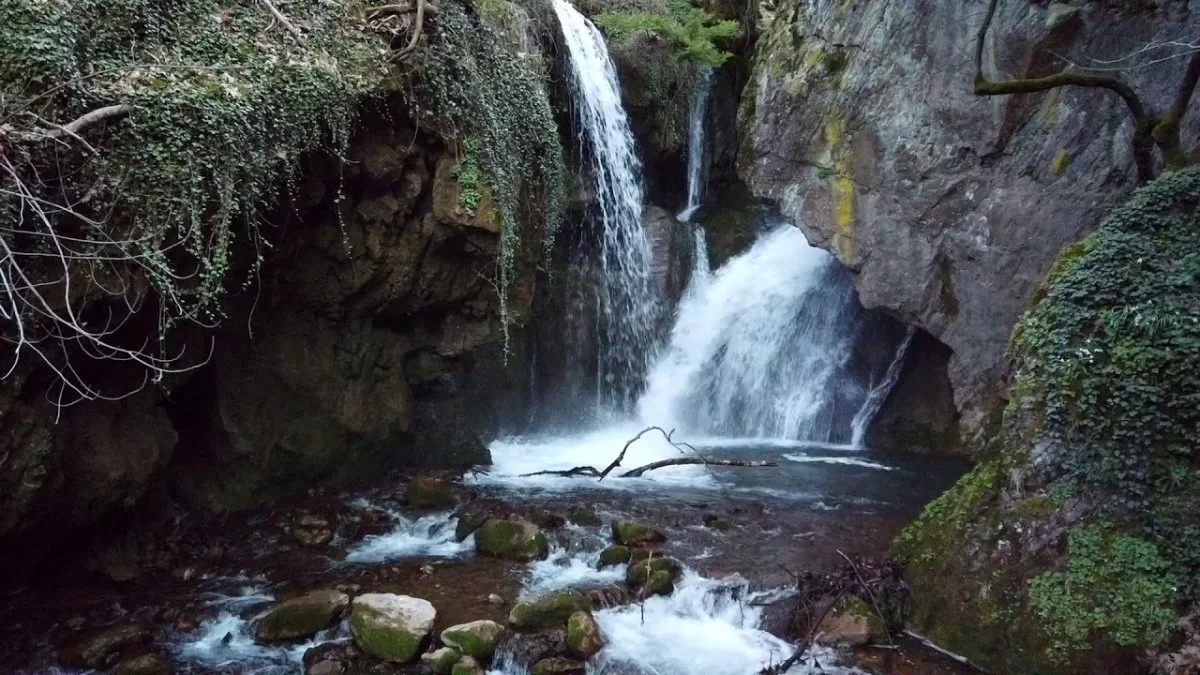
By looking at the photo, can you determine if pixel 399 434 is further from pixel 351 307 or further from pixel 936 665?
pixel 936 665

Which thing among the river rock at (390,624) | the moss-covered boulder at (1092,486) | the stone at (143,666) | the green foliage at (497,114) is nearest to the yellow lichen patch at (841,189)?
the green foliage at (497,114)

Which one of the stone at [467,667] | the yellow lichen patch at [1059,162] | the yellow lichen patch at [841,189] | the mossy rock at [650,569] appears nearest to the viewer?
the stone at [467,667]

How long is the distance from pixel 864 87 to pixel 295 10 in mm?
7633

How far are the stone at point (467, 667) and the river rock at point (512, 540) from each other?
5.66 ft

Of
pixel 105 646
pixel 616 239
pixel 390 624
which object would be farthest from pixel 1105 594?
pixel 616 239

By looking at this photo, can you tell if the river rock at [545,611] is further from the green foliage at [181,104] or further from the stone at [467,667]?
the green foliage at [181,104]

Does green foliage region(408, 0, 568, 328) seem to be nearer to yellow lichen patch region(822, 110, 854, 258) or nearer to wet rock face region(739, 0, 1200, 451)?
wet rock face region(739, 0, 1200, 451)

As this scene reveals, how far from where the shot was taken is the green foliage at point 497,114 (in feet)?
27.2

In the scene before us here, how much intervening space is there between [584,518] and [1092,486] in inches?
171

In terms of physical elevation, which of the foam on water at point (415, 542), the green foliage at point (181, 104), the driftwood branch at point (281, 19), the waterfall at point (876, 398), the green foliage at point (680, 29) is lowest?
the foam on water at point (415, 542)

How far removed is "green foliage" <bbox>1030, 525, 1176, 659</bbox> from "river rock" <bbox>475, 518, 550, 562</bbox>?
394 centimetres

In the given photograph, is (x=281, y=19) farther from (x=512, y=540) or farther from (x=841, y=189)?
(x=841, y=189)

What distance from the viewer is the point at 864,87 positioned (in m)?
Answer: 11.2

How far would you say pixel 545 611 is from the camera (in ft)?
19.2
